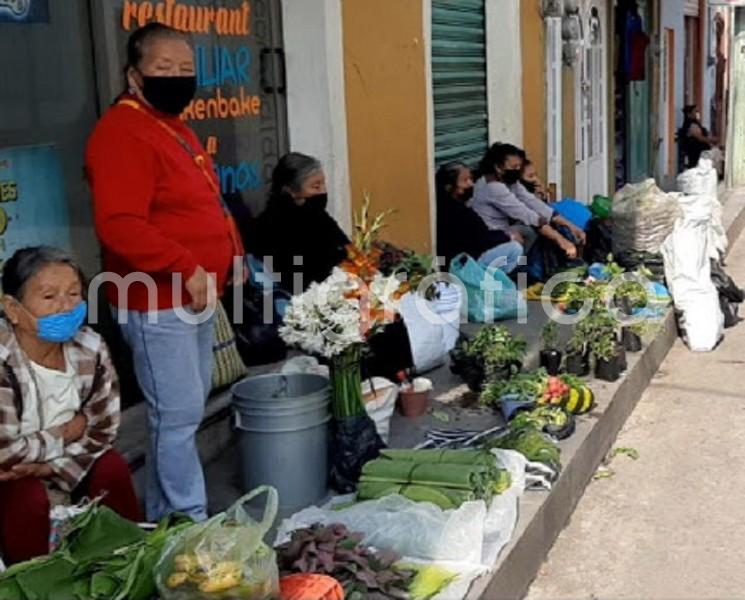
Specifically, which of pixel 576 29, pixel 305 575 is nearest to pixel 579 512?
pixel 305 575

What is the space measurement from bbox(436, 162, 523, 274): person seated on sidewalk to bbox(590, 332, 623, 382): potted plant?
158cm

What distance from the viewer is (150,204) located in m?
3.50

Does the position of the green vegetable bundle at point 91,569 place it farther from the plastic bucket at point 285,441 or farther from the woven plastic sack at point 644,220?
the woven plastic sack at point 644,220

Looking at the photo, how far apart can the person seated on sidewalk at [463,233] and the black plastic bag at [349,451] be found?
10.6ft

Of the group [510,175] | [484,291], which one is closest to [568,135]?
[510,175]

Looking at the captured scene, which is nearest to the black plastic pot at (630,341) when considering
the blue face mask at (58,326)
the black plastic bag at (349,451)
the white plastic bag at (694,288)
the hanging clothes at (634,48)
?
the white plastic bag at (694,288)

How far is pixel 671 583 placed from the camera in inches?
161

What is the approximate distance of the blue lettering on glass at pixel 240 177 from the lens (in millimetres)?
5684

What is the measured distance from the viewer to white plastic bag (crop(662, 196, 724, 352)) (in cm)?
750

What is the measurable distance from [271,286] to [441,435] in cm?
116

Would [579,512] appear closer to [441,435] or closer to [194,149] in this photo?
[441,435]

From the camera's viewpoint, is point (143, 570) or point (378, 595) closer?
point (143, 570)

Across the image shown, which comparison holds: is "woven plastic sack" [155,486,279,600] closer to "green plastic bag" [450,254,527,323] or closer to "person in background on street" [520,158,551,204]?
"green plastic bag" [450,254,527,323]

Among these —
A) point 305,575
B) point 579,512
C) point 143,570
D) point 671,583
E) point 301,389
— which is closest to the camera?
point 143,570
